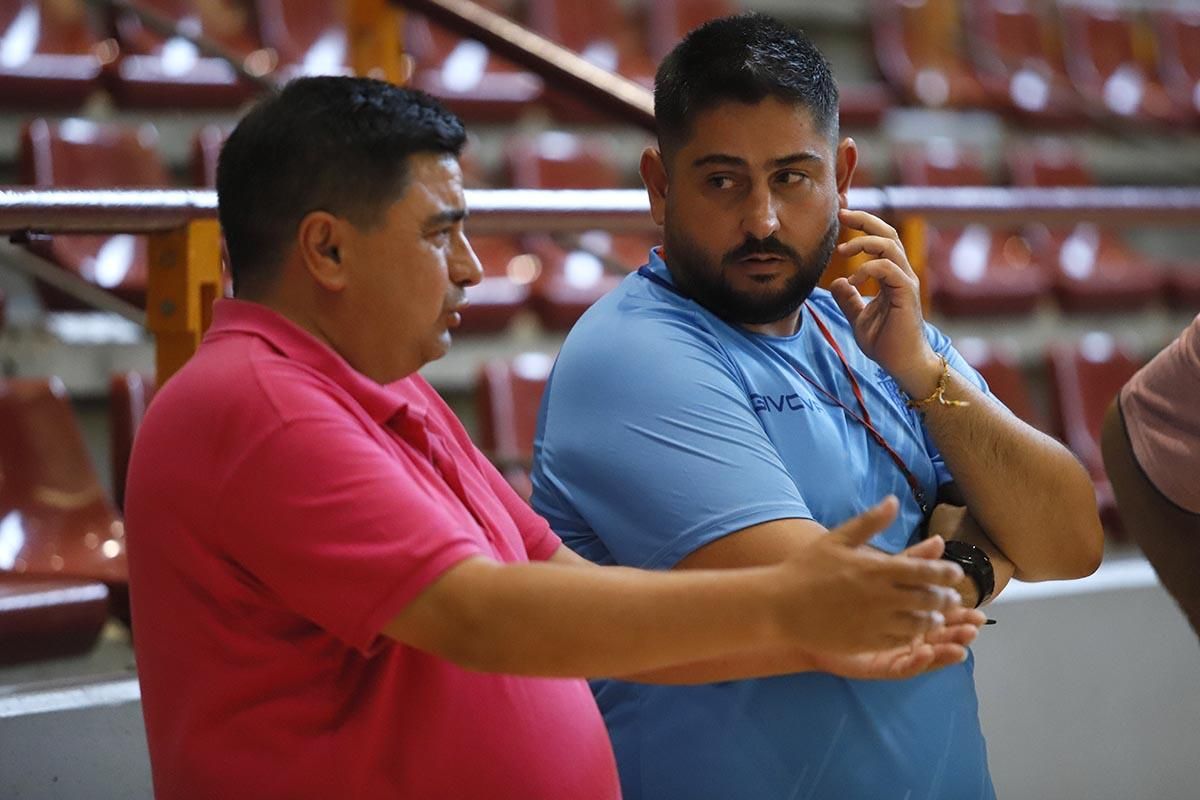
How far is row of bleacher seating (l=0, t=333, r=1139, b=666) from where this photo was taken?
2045 millimetres

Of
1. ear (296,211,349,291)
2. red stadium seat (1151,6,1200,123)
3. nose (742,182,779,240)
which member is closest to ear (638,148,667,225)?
nose (742,182,779,240)

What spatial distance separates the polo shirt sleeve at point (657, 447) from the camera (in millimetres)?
1449

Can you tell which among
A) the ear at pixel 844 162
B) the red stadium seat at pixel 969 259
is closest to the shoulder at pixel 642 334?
the ear at pixel 844 162

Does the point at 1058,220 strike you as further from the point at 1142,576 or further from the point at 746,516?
the point at 746,516

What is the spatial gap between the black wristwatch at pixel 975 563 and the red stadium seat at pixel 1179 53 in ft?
17.8

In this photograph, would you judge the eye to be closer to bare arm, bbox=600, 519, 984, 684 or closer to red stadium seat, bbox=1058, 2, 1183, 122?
bare arm, bbox=600, 519, 984, 684

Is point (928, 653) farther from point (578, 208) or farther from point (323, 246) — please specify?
point (578, 208)

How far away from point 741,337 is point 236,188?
0.62 metres

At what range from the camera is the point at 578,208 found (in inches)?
84.0

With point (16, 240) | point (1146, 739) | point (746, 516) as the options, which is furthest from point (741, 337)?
point (1146, 739)

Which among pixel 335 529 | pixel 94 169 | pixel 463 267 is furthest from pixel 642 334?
pixel 94 169

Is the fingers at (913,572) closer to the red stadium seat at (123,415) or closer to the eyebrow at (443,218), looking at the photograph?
the eyebrow at (443,218)

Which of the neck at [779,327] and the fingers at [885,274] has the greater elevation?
the fingers at [885,274]

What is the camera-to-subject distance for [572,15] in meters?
5.29
